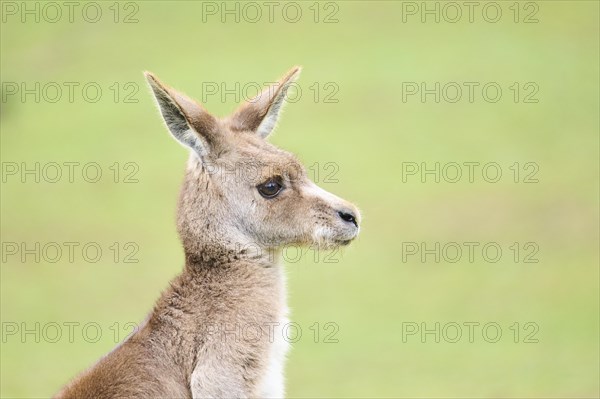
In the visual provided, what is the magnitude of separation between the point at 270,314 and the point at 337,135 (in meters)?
18.2

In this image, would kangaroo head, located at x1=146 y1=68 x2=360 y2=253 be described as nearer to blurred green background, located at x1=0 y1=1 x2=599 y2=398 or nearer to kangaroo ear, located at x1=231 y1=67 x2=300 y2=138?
kangaroo ear, located at x1=231 y1=67 x2=300 y2=138

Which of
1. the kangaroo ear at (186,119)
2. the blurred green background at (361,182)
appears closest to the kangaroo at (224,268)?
the kangaroo ear at (186,119)

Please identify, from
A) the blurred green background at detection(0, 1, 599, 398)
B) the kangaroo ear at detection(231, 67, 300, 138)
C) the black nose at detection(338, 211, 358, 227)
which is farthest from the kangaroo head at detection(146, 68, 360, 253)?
the blurred green background at detection(0, 1, 599, 398)

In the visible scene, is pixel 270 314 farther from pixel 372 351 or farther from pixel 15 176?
pixel 15 176

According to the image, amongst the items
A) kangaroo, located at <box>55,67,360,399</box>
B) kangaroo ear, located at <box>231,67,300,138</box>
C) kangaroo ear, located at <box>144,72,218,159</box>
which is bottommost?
kangaroo, located at <box>55,67,360,399</box>

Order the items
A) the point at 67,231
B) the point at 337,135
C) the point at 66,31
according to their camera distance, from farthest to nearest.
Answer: the point at 66,31, the point at 337,135, the point at 67,231

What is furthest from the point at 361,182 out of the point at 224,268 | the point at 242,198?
the point at 224,268

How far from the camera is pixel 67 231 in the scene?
22531 mm

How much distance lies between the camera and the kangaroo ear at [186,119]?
329 inches

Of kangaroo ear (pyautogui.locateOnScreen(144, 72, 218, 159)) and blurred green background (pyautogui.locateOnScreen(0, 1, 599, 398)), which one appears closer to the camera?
kangaroo ear (pyautogui.locateOnScreen(144, 72, 218, 159))

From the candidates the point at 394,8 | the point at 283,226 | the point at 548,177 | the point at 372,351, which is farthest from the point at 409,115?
the point at 283,226

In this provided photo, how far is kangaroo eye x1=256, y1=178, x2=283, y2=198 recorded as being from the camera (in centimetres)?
871

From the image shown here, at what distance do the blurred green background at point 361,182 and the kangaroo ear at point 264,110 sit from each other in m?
5.84

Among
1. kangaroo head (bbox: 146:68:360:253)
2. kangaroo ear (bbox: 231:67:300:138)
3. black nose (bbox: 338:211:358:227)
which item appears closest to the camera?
kangaroo head (bbox: 146:68:360:253)
